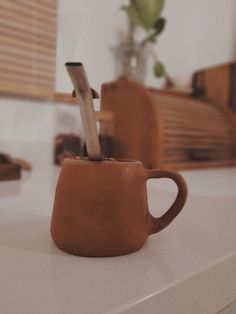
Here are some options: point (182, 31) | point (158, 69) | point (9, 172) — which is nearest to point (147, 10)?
point (158, 69)

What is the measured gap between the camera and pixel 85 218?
321 millimetres

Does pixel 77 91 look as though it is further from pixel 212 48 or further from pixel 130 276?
pixel 212 48

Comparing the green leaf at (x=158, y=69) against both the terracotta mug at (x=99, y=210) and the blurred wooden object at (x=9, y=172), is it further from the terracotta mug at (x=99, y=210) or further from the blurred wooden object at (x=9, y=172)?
the terracotta mug at (x=99, y=210)

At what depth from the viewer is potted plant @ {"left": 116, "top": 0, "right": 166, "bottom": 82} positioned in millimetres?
1248

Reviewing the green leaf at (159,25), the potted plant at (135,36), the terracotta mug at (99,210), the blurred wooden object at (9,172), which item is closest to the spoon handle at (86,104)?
the terracotta mug at (99,210)

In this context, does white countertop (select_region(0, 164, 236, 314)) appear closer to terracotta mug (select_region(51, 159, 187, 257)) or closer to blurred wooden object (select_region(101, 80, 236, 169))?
terracotta mug (select_region(51, 159, 187, 257))

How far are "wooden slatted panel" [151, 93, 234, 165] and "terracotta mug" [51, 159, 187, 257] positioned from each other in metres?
0.70

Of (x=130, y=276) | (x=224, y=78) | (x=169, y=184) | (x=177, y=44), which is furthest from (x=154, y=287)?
(x=177, y=44)

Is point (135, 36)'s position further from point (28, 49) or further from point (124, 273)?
point (124, 273)

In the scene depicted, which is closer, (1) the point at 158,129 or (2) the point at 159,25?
(1) the point at 158,129

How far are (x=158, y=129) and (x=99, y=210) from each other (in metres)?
0.70

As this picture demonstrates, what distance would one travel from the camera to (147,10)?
1244 mm

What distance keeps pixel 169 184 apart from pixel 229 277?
0.48m

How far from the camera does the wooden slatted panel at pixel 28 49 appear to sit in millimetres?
984
